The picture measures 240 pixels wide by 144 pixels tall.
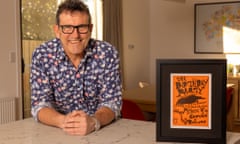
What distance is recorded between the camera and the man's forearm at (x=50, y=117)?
1358 mm

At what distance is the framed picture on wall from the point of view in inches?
240

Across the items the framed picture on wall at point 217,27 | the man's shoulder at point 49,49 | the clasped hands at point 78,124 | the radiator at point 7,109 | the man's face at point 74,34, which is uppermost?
the framed picture on wall at point 217,27

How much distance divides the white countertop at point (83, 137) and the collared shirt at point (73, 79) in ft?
0.47

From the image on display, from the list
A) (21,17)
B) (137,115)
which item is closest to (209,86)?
(137,115)

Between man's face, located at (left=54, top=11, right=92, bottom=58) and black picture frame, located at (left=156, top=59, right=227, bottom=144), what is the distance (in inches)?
14.8

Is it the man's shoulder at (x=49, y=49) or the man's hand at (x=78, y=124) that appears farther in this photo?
the man's shoulder at (x=49, y=49)

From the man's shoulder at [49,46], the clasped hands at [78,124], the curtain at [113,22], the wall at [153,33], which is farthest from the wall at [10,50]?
the clasped hands at [78,124]

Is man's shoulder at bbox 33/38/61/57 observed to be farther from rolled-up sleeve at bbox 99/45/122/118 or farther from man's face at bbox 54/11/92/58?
rolled-up sleeve at bbox 99/45/122/118

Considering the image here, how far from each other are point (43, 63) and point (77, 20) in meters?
0.29

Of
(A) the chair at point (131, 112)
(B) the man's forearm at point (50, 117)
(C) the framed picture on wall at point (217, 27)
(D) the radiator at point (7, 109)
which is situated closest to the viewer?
(B) the man's forearm at point (50, 117)

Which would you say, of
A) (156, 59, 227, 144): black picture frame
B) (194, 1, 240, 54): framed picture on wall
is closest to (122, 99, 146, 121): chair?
(156, 59, 227, 144): black picture frame

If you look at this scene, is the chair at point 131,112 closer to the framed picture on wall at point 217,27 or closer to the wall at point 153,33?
the wall at point 153,33

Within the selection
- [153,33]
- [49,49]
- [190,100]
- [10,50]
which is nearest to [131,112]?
[49,49]

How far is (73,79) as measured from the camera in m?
1.54
